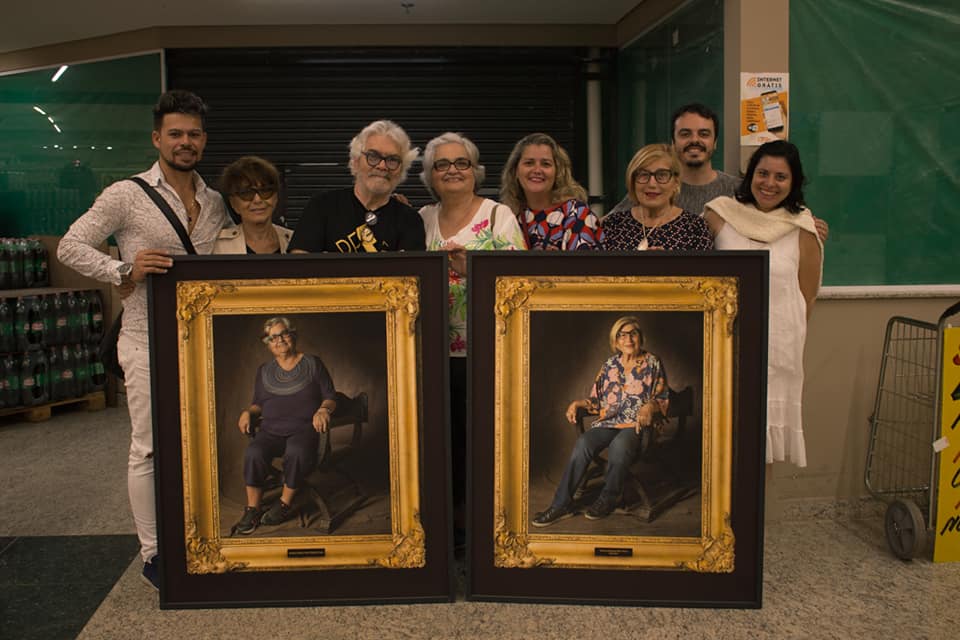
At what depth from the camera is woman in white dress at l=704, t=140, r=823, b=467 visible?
281cm

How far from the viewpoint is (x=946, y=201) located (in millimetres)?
3387

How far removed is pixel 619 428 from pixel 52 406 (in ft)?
15.5

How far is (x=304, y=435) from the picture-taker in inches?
93.6

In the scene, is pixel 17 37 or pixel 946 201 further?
pixel 17 37

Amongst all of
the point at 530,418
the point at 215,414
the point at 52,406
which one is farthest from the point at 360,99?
the point at 530,418

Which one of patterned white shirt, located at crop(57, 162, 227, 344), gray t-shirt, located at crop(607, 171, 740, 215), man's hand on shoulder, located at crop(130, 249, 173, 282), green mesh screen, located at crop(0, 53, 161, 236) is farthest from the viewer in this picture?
green mesh screen, located at crop(0, 53, 161, 236)

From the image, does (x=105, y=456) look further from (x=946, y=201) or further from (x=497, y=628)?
(x=946, y=201)

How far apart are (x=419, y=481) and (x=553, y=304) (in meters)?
0.67

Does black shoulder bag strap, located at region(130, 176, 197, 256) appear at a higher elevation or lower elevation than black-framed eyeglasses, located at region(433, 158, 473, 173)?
lower

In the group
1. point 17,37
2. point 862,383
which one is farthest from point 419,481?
point 17,37

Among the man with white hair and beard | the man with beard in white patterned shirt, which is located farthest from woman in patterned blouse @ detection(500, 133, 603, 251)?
the man with beard in white patterned shirt

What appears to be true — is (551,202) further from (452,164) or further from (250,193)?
(250,193)

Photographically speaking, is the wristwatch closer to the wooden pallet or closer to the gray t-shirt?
the gray t-shirt

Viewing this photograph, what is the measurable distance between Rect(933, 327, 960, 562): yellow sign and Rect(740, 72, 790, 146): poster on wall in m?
1.01
